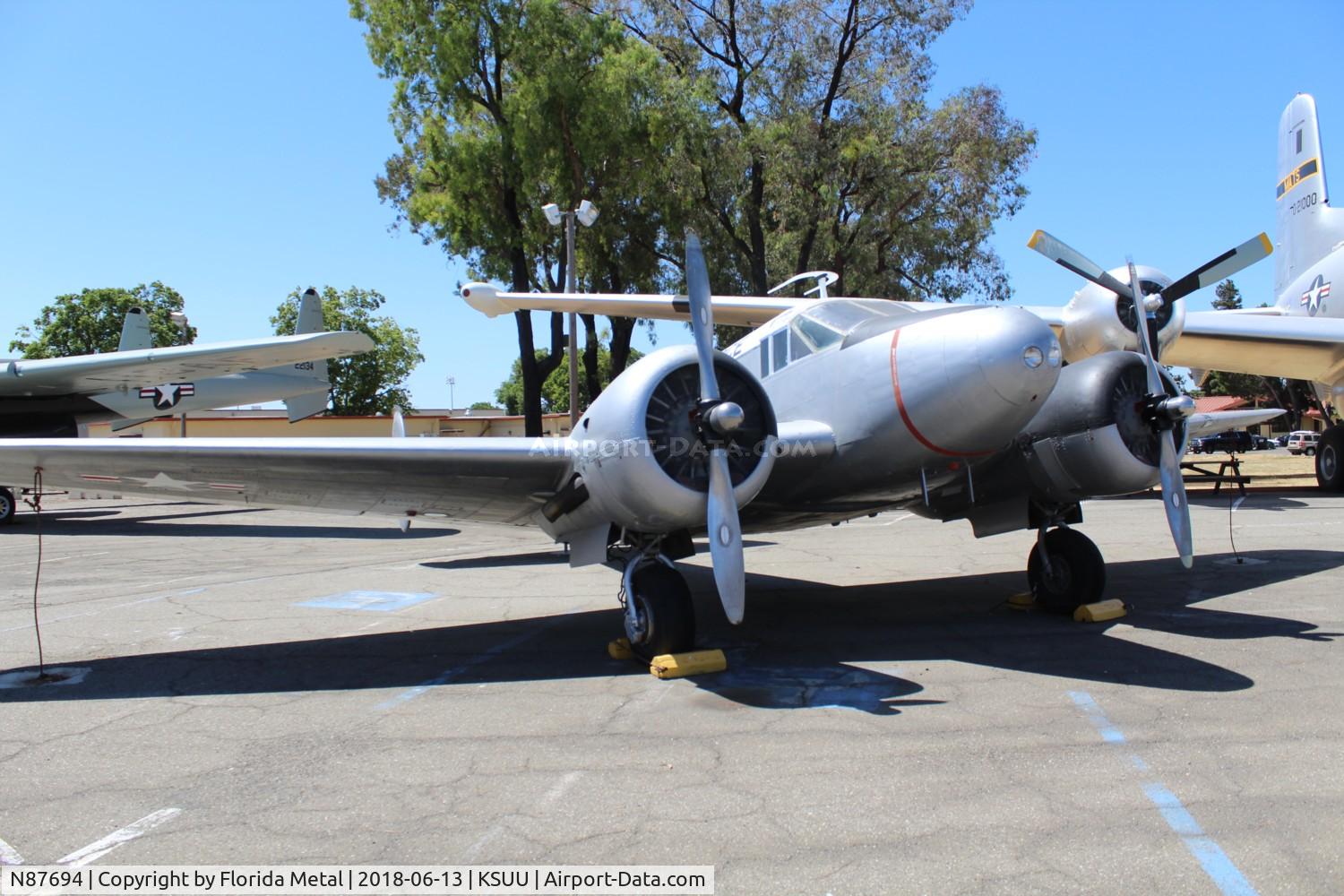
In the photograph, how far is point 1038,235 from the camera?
8359 millimetres

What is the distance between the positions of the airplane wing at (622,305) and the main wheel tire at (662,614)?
4274 mm

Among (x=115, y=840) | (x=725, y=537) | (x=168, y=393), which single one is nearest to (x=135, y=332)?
(x=168, y=393)

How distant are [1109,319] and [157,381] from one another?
2105 cm

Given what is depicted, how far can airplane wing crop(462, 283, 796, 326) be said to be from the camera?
1071 centimetres

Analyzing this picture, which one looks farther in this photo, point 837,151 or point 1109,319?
point 837,151

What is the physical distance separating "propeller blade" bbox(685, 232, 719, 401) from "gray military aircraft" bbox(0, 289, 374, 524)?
45.4 ft

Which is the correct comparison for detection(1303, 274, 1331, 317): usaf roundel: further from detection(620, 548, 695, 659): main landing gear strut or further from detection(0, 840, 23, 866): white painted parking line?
detection(0, 840, 23, 866): white painted parking line

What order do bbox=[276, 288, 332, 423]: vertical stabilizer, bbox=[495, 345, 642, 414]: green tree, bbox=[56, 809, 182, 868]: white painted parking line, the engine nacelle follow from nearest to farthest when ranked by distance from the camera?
1. bbox=[56, 809, 182, 868]: white painted parking line
2. the engine nacelle
3. bbox=[276, 288, 332, 423]: vertical stabilizer
4. bbox=[495, 345, 642, 414]: green tree

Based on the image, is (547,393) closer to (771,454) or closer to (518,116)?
(518,116)

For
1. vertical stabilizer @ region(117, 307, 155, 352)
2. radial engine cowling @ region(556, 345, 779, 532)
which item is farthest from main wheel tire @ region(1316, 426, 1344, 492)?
vertical stabilizer @ region(117, 307, 155, 352)

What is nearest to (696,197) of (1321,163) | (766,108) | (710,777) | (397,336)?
(766,108)

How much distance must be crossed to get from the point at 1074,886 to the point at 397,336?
66553 millimetres

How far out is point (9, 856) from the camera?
11.7 feet
